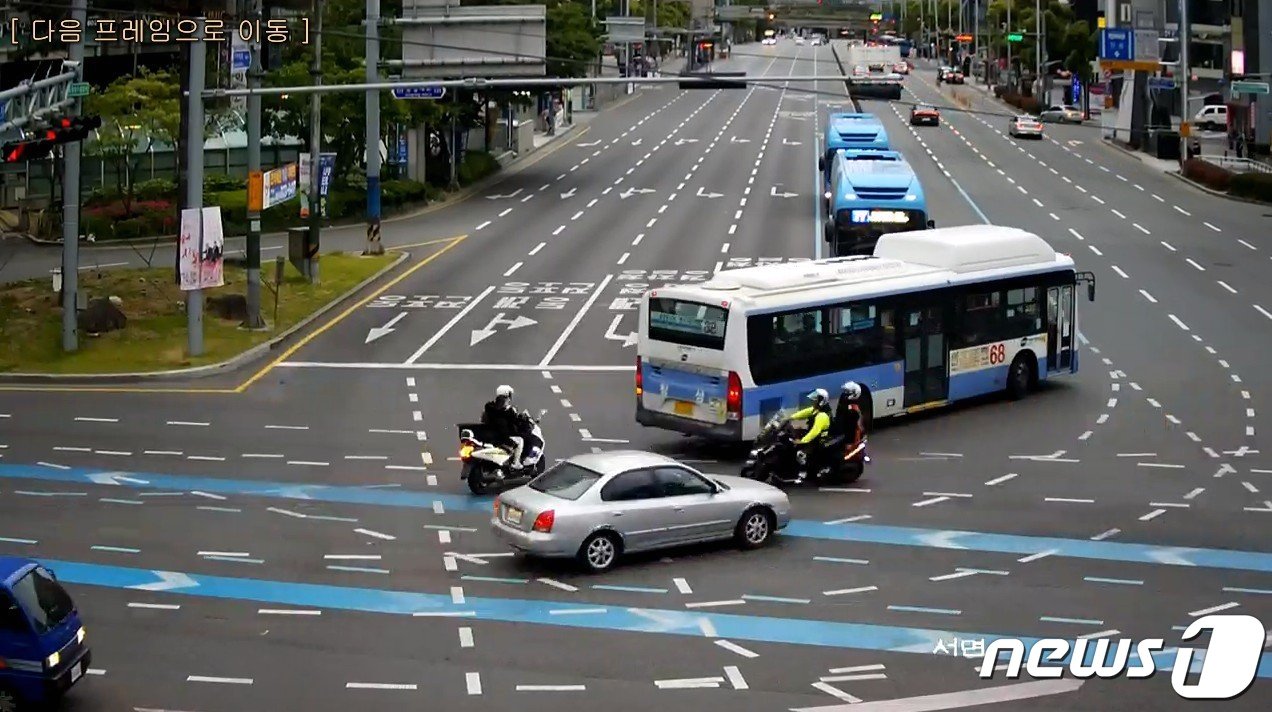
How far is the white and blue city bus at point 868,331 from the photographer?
2678cm

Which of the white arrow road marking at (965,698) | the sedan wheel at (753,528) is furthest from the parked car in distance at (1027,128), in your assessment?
the white arrow road marking at (965,698)

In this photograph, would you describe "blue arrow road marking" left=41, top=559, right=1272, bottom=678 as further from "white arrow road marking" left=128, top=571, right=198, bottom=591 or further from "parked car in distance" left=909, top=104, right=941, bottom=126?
"parked car in distance" left=909, top=104, right=941, bottom=126

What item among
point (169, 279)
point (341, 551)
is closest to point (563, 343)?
point (169, 279)

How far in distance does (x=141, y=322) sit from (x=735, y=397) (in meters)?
18.4

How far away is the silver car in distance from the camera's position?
19828mm

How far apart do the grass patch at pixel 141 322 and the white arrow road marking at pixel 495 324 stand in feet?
14.8

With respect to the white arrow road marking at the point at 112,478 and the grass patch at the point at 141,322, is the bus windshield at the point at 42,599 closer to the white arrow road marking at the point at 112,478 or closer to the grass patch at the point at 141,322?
the white arrow road marking at the point at 112,478

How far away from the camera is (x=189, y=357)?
36.0 metres

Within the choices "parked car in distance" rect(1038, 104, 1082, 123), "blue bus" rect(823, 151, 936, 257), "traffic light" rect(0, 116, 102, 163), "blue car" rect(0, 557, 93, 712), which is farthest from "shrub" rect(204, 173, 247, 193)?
"parked car in distance" rect(1038, 104, 1082, 123)

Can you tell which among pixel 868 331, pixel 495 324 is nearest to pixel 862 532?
pixel 868 331

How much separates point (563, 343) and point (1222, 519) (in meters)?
18.4

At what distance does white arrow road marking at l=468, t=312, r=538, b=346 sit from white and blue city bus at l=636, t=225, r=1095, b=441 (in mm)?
10888

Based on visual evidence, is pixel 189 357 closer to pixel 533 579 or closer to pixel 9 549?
pixel 9 549

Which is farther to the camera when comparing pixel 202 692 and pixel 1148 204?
pixel 1148 204
